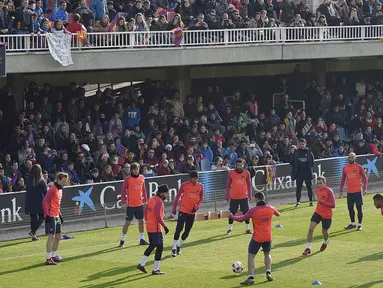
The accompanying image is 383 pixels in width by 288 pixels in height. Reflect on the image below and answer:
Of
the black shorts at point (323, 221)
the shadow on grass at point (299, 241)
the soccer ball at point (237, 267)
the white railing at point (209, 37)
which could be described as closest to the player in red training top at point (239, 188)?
the shadow on grass at point (299, 241)

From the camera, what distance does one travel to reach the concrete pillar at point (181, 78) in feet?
117

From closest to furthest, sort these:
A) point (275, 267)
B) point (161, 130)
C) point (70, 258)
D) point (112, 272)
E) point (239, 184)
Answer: point (112, 272)
point (275, 267)
point (70, 258)
point (239, 184)
point (161, 130)

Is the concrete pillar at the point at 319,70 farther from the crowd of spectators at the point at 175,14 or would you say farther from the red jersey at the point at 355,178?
the red jersey at the point at 355,178

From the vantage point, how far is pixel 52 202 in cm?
2066

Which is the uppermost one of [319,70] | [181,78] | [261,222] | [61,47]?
[61,47]

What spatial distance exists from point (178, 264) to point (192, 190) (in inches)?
79.0

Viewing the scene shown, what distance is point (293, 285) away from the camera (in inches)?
728

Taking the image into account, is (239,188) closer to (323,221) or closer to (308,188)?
(323,221)

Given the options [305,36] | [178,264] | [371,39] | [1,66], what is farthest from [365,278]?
[371,39]

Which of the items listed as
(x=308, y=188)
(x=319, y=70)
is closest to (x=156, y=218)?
(x=308, y=188)

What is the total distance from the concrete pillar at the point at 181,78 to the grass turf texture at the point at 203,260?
34.3 ft

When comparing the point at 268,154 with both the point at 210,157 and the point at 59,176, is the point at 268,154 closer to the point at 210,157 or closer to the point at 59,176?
the point at 210,157

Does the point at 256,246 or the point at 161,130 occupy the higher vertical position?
the point at 161,130

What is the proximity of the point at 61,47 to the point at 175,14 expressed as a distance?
5.61 m
